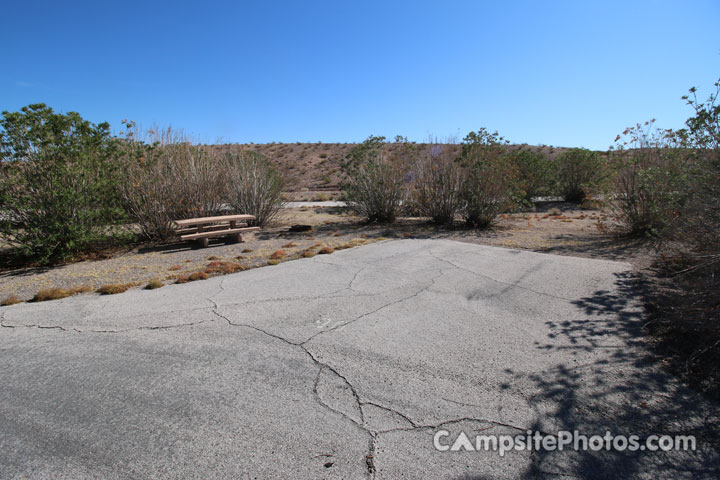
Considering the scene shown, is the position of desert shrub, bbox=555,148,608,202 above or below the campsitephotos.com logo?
above

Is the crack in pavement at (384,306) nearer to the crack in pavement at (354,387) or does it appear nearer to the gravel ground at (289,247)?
the crack in pavement at (354,387)

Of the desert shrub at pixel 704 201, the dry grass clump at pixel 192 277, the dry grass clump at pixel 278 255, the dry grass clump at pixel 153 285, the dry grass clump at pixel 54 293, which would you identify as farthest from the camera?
the dry grass clump at pixel 278 255

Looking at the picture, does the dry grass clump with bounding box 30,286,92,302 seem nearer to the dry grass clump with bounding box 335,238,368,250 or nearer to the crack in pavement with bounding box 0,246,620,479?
the crack in pavement with bounding box 0,246,620,479

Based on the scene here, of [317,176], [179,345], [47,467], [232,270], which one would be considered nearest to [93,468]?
[47,467]

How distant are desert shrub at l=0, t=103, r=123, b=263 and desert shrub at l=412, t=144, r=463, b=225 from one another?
294 inches

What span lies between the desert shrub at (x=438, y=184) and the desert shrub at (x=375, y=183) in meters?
0.52

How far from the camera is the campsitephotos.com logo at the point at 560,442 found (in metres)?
2.32

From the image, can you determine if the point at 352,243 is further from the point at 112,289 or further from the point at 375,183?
the point at 112,289

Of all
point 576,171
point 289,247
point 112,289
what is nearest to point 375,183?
point 289,247

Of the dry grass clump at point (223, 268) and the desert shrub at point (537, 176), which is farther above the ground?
the desert shrub at point (537, 176)

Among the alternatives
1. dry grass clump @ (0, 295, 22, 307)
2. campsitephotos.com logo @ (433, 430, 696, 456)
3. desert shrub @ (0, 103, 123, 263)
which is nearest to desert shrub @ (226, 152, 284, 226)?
desert shrub @ (0, 103, 123, 263)

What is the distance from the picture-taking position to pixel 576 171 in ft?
56.2

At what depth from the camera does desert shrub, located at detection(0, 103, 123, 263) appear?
7.03 meters

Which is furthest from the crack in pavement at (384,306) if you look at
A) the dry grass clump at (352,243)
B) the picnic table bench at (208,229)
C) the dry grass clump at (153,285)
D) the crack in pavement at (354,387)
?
the picnic table bench at (208,229)
